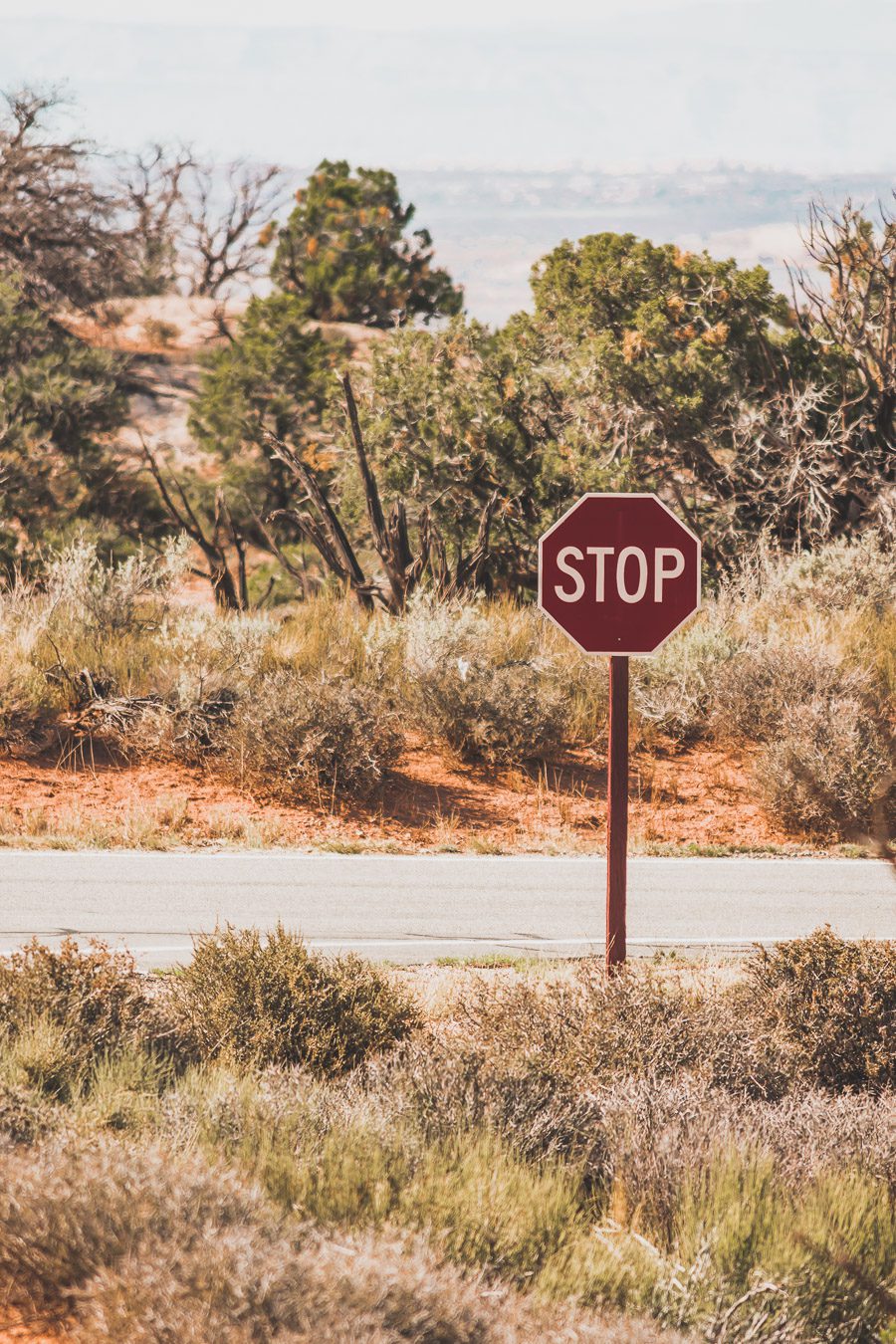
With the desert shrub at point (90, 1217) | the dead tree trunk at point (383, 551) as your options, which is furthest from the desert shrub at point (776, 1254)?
the dead tree trunk at point (383, 551)

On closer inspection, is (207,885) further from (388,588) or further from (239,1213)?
(388,588)

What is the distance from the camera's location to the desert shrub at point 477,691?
13.1m

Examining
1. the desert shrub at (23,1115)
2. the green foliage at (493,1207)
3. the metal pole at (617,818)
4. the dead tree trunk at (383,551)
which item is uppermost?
the dead tree trunk at (383,551)

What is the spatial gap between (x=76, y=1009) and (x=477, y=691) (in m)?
8.18

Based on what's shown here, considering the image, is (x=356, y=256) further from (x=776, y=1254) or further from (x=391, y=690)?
(x=776, y=1254)

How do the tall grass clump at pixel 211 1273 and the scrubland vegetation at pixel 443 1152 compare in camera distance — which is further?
the scrubland vegetation at pixel 443 1152

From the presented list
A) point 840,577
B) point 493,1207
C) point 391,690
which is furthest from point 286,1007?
point 840,577

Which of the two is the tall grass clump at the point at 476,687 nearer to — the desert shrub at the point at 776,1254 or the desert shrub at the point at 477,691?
the desert shrub at the point at 477,691

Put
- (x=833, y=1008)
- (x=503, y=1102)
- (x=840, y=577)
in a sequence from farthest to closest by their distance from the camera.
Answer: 1. (x=840, y=577)
2. (x=833, y=1008)
3. (x=503, y=1102)

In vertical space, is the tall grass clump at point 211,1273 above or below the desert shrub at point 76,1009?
above

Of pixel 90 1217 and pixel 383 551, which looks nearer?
pixel 90 1217

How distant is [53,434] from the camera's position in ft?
107

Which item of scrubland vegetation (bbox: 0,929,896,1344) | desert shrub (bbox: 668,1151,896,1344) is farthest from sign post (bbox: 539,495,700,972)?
desert shrub (bbox: 668,1151,896,1344)

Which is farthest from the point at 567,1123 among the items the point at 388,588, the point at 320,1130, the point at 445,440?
the point at 445,440
